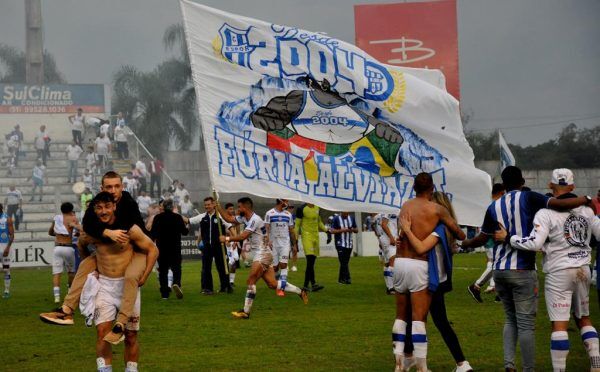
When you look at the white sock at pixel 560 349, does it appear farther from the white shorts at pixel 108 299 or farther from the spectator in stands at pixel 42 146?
the spectator in stands at pixel 42 146

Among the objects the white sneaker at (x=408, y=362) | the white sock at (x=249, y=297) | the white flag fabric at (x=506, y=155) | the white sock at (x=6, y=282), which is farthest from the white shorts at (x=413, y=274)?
the white flag fabric at (x=506, y=155)

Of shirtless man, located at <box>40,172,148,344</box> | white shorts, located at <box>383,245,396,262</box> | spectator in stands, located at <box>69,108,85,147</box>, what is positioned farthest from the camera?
spectator in stands, located at <box>69,108,85,147</box>

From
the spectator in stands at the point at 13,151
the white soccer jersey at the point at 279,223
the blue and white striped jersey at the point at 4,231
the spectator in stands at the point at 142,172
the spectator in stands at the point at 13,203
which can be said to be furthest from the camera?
the spectator in stands at the point at 13,151

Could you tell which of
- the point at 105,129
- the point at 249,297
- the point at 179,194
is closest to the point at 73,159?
the point at 105,129

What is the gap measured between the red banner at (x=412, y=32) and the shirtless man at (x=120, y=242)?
1574 inches

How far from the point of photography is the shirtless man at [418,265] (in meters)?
11.2

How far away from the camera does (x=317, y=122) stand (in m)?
15.8

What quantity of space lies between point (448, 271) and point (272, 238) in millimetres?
13757

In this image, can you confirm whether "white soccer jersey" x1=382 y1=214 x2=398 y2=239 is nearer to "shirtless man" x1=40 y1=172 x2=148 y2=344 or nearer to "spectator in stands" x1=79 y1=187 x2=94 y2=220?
"shirtless man" x1=40 y1=172 x2=148 y2=344

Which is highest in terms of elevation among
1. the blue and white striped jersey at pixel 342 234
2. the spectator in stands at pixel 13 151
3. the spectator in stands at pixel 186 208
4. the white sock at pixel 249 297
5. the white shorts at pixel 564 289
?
the spectator in stands at pixel 13 151

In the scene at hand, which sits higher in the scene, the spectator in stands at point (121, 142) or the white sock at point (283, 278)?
the spectator in stands at point (121, 142)

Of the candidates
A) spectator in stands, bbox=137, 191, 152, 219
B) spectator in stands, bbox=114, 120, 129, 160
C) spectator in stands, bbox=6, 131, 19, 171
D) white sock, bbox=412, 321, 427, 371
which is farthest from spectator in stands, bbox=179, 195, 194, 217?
white sock, bbox=412, 321, 427, 371

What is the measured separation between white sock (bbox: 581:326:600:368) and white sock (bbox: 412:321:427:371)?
5.22ft

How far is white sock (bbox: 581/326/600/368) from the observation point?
35.4ft
